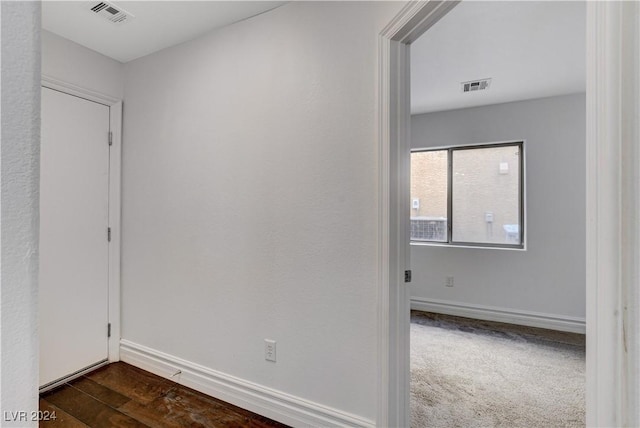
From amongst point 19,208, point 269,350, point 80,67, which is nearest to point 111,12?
point 80,67

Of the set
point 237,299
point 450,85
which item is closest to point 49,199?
point 237,299

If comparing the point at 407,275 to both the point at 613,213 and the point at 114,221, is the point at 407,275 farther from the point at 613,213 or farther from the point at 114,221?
the point at 114,221

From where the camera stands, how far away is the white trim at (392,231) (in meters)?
1.43

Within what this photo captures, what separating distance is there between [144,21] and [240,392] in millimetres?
2527

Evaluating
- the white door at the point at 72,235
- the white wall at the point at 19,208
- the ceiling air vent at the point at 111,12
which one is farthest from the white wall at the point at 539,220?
the white wall at the point at 19,208

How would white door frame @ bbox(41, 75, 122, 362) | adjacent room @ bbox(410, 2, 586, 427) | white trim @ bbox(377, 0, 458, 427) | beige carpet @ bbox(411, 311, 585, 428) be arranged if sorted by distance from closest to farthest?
white trim @ bbox(377, 0, 458, 427)
beige carpet @ bbox(411, 311, 585, 428)
adjacent room @ bbox(410, 2, 586, 427)
white door frame @ bbox(41, 75, 122, 362)

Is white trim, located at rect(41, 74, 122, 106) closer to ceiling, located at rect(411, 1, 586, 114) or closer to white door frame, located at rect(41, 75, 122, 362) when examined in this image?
white door frame, located at rect(41, 75, 122, 362)

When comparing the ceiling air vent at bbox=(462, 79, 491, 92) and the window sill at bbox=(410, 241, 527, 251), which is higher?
the ceiling air vent at bbox=(462, 79, 491, 92)

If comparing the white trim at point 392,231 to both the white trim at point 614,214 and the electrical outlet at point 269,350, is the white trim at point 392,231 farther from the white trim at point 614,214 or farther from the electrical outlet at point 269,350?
the white trim at point 614,214

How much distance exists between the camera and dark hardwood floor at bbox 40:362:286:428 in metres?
1.76

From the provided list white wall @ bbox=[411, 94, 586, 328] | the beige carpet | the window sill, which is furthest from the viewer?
the window sill

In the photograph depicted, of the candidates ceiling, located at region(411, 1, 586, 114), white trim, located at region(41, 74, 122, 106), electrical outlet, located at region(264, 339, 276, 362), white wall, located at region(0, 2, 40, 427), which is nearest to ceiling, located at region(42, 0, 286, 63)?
white trim, located at region(41, 74, 122, 106)

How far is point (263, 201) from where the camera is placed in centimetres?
189

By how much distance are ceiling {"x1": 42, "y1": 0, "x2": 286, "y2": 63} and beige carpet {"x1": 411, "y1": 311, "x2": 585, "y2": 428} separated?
9.23 ft
